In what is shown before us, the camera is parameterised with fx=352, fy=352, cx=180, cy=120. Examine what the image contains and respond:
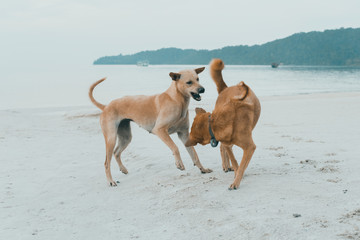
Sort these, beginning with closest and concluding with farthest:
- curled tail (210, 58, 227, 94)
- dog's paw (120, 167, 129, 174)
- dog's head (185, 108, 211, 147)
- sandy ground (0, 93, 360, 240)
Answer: sandy ground (0, 93, 360, 240) → dog's head (185, 108, 211, 147) → curled tail (210, 58, 227, 94) → dog's paw (120, 167, 129, 174)

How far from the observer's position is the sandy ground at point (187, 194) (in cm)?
323

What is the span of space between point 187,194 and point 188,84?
4.96 ft

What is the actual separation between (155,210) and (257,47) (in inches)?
6798

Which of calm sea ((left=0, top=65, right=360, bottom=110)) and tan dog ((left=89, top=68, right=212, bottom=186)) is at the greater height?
tan dog ((left=89, top=68, right=212, bottom=186))

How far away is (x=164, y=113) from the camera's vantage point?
4.89m

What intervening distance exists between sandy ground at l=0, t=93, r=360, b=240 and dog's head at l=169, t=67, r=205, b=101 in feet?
3.81

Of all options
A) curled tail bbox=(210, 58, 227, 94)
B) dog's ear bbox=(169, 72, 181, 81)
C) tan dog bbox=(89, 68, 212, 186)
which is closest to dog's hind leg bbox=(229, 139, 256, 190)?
tan dog bbox=(89, 68, 212, 186)

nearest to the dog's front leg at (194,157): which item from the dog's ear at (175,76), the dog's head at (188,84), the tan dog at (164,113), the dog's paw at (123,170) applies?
the tan dog at (164,113)

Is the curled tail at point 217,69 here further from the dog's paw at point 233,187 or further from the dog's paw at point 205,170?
the dog's paw at point 233,187

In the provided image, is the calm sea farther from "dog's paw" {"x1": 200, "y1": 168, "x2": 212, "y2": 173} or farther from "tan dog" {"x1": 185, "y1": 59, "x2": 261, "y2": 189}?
"tan dog" {"x1": 185, "y1": 59, "x2": 261, "y2": 189}

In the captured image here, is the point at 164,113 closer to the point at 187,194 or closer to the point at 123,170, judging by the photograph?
the point at 187,194

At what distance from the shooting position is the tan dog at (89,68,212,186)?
4832 mm

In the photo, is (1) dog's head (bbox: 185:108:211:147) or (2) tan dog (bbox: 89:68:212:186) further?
(2) tan dog (bbox: 89:68:212:186)

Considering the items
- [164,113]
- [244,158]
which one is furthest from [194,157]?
[244,158]
